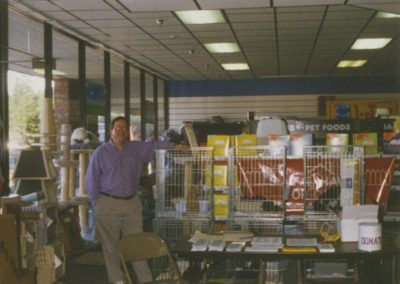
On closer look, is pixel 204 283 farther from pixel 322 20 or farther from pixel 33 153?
pixel 322 20

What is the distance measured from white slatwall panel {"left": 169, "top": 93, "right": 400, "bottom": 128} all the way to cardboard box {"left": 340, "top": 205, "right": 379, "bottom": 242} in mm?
10900

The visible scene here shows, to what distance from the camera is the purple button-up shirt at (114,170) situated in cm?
553

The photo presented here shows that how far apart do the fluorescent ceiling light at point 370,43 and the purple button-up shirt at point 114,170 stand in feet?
17.1

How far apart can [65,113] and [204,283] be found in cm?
716

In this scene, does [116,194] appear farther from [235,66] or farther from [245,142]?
[235,66]

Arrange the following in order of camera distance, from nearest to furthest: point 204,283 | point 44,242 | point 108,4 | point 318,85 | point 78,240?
point 204,283, point 44,242, point 108,4, point 78,240, point 318,85

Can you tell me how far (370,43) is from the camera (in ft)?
32.2

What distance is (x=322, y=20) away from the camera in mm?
7910

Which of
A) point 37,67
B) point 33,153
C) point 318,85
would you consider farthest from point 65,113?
point 318,85

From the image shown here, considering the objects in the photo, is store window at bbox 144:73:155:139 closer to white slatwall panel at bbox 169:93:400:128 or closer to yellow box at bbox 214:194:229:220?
white slatwall panel at bbox 169:93:400:128

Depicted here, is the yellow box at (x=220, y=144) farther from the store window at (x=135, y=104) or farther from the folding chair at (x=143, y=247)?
the store window at (x=135, y=104)

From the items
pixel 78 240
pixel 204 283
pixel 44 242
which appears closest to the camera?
pixel 204 283

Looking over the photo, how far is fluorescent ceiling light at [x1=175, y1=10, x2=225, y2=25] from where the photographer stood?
7.46 m

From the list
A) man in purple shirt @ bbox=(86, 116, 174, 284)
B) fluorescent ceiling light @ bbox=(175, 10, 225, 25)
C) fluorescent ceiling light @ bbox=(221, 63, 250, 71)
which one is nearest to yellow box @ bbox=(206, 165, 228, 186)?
man in purple shirt @ bbox=(86, 116, 174, 284)
